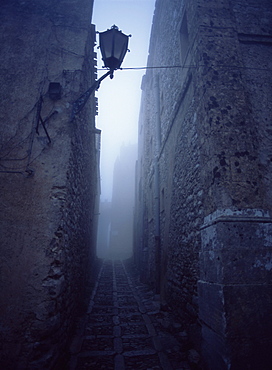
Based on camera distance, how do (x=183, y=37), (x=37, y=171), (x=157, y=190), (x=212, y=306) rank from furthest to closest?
(x=157, y=190) → (x=183, y=37) → (x=37, y=171) → (x=212, y=306)

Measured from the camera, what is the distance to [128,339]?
135 inches

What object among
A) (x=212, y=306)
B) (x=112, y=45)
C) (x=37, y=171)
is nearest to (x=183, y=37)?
(x=112, y=45)

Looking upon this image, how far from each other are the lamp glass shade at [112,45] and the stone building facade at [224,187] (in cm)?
136

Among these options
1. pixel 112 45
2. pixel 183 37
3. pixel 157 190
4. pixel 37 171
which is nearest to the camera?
pixel 37 171

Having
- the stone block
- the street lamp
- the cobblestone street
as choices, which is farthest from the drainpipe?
the street lamp

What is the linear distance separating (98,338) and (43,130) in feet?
11.8

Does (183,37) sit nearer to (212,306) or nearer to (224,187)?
(224,187)

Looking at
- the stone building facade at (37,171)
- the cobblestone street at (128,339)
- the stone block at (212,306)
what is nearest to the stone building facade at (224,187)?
the stone block at (212,306)

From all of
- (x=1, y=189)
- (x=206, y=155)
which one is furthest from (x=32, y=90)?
(x=206, y=155)

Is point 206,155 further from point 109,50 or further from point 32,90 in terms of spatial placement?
point 32,90

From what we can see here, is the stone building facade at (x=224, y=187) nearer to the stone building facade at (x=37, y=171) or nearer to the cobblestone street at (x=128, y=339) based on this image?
the cobblestone street at (x=128, y=339)

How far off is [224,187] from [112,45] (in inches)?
109

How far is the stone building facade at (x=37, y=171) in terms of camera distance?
245 centimetres

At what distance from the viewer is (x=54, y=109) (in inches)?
133
